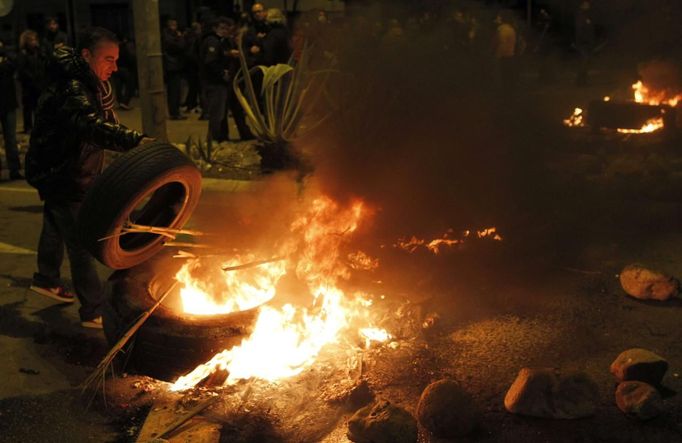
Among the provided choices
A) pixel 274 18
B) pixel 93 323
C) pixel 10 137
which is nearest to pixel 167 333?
pixel 93 323

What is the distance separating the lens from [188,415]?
13.0 feet

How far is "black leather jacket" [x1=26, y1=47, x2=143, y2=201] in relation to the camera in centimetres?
471

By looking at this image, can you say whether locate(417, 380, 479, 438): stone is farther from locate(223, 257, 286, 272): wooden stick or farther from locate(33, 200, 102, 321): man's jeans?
locate(33, 200, 102, 321): man's jeans

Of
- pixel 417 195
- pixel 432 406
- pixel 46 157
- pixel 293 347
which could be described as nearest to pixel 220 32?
pixel 417 195

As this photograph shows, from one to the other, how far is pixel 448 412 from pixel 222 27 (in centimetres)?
974

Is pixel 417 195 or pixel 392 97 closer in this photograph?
pixel 417 195

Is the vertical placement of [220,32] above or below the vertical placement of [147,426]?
above

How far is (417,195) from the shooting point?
21.7ft

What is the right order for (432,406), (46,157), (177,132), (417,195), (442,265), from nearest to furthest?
(432,406), (46,157), (442,265), (417,195), (177,132)

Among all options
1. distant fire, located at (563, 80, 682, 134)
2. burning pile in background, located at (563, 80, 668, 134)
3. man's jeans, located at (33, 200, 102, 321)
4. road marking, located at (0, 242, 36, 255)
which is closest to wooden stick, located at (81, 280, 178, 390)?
man's jeans, located at (33, 200, 102, 321)

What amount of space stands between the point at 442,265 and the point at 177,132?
30.0 feet

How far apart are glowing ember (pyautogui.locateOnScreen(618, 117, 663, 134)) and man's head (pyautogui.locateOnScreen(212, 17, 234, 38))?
6711mm

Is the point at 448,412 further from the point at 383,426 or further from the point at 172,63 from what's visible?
the point at 172,63

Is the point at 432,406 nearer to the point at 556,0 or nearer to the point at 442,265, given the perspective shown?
the point at 442,265
